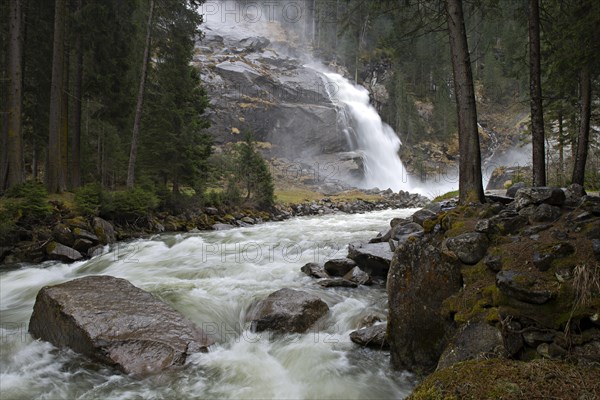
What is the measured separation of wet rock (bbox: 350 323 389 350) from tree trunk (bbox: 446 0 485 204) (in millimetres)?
3229

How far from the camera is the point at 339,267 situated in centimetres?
859

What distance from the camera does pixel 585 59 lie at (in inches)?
301

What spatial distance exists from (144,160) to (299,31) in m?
89.1

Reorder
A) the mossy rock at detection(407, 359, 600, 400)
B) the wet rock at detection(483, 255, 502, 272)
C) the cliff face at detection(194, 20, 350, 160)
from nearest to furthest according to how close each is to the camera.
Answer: the mossy rock at detection(407, 359, 600, 400), the wet rock at detection(483, 255, 502, 272), the cliff face at detection(194, 20, 350, 160)

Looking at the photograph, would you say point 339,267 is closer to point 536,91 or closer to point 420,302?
point 420,302

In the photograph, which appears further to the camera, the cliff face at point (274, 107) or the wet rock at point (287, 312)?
the cliff face at point (274, 107)

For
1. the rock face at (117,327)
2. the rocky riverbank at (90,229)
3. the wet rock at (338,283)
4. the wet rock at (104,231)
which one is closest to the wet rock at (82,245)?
the rocky riverbank at (90,229)

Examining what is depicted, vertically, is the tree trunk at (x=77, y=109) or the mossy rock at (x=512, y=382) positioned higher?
the tree trunk at (x=77, y=109)

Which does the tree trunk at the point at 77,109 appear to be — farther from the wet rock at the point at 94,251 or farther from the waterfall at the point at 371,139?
the waterfall at the point at 371,139

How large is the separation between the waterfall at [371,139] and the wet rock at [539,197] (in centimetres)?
4441

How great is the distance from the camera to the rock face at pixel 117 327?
4.74m

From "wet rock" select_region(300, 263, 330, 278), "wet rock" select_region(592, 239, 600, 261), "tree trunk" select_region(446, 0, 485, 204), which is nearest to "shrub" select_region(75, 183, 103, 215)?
"wet rock" select_region(300, 263, 330, 278)

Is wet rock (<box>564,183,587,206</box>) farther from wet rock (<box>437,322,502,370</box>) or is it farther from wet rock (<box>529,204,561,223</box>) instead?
wet rock (<box>437,322,502,370</box>)

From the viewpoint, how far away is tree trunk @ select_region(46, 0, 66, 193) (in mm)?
13438
